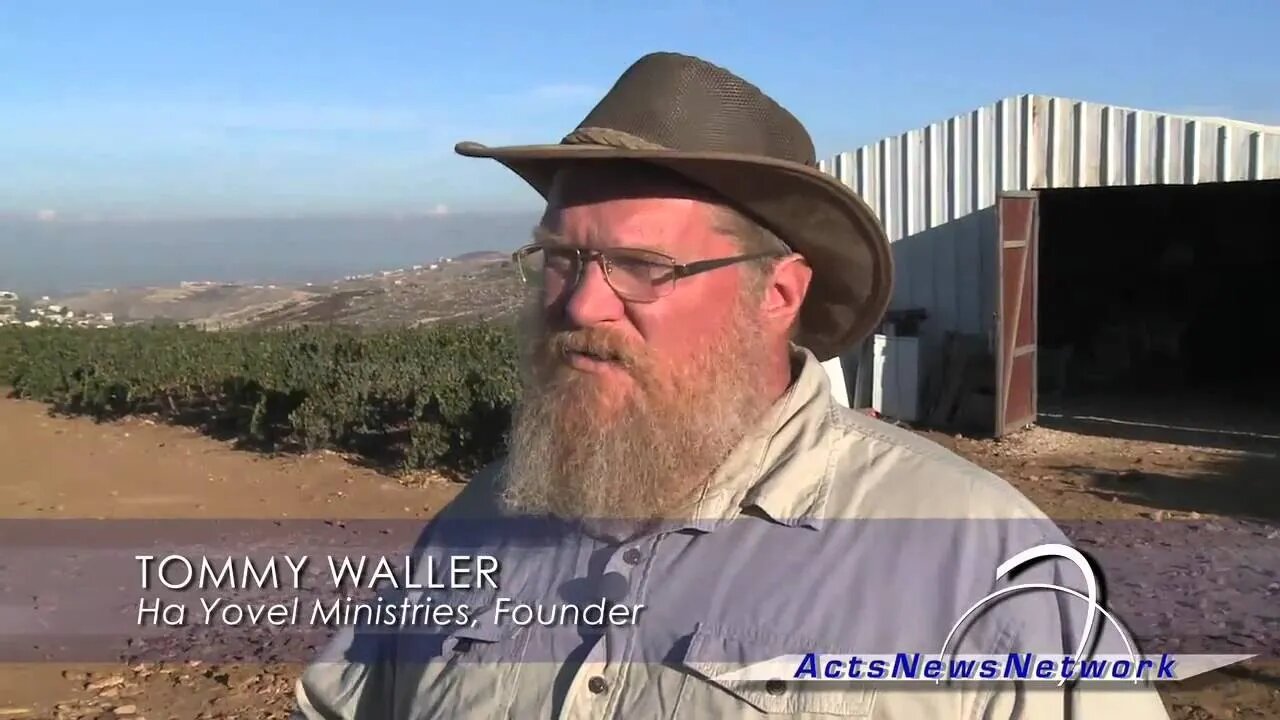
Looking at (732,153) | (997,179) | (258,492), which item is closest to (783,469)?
(732,153)

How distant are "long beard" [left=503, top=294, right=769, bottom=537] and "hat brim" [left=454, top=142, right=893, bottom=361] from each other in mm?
202

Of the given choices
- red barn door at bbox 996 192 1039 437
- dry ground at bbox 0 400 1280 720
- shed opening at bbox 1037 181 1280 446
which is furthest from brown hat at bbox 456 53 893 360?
shed opening at bbox 1037 181 1280 446

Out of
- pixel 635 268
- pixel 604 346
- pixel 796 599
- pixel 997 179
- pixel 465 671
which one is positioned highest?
pixel 997 179

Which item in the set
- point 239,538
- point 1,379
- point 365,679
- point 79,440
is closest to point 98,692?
point 239,538

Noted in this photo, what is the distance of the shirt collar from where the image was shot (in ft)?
5.48

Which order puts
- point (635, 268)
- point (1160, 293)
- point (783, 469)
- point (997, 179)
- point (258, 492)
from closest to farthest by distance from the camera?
point (783, 469)
point (635, 268)
point (258, 492)
point (997, 179)
point (1160, 293)

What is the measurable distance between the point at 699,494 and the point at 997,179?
9.93 metres

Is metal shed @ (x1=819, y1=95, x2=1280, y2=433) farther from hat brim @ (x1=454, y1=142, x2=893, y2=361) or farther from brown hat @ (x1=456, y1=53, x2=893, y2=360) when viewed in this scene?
brown hat @ (x1=456, y1=53, x2=893, y2=360)

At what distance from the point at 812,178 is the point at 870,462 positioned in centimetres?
49

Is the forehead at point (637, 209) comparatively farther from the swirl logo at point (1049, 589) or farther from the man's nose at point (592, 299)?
the swirl logo at point (1049, 589)

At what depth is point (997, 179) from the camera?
35.7ft

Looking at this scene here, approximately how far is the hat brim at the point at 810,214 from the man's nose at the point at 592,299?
193 millimetres

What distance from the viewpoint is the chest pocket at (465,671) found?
68.6 inches

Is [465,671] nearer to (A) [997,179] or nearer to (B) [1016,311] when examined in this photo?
(B) [1016,311]
